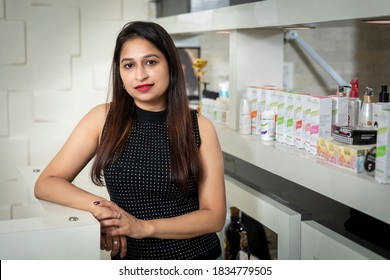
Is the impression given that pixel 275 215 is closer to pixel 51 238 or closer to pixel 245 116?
pixel 245 116

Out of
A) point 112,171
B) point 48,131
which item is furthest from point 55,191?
point 48,131

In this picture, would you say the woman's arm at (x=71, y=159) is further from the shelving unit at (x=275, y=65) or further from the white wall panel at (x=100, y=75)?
the white wall panel at (x=100, y=75)

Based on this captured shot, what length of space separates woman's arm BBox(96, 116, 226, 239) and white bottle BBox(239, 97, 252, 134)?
0.45 metres

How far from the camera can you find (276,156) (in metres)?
1.77

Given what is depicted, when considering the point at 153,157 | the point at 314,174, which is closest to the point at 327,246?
the point at 314,174

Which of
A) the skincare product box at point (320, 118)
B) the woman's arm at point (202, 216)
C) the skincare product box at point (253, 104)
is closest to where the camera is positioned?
the woman's arm at point (202, 216)

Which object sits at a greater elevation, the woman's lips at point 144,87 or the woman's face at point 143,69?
the woman's face at point 143,69

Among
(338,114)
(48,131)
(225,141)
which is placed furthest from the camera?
(48,131)

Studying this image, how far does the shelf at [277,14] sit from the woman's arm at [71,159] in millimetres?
578

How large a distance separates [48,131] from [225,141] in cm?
110

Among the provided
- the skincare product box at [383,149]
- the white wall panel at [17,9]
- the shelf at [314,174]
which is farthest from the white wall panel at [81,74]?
the skincare product box at [383,149]

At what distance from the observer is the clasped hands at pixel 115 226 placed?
140 centimetres

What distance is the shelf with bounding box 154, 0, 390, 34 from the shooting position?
1317 millimetres
